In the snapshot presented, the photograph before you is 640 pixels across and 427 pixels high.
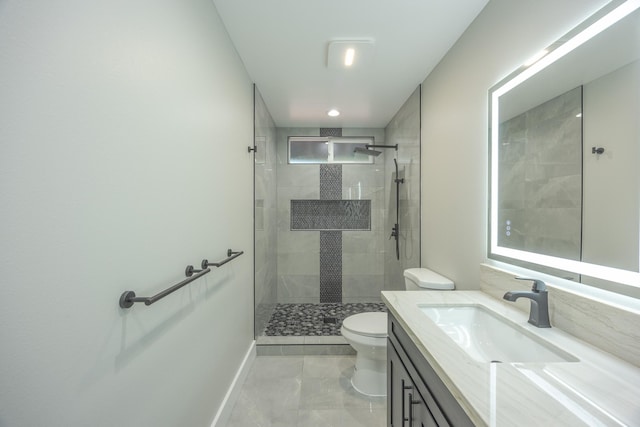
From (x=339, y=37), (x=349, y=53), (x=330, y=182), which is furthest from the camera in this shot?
(x=330, y=182)

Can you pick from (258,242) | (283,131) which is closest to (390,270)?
(258,242)

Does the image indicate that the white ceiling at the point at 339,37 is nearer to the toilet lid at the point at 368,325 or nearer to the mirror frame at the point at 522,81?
the mirror frame at the point at 522,81

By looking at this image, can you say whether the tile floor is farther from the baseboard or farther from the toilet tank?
the toilet tank

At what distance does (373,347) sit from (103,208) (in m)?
1.77

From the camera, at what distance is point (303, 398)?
1.87 m

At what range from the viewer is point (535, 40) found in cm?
110

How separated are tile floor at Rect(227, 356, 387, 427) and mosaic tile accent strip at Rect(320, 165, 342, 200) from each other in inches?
76.1

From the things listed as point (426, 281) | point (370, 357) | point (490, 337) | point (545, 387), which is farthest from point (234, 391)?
point (545, 387)

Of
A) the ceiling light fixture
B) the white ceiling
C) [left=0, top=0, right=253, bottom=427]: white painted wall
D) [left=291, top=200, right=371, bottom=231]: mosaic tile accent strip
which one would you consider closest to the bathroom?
[left=0, top=0, right=253, bottom=427]: white painted wall

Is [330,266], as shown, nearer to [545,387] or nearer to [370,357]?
[370,357]

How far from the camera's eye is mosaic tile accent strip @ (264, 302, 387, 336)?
8.71 feet

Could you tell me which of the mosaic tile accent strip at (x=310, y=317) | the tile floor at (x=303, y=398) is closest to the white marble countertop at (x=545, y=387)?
the tile floor at (x=303, y=398)

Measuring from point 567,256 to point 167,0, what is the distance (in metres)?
1.74

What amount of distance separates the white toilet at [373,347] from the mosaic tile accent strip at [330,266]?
1554 millimetres
